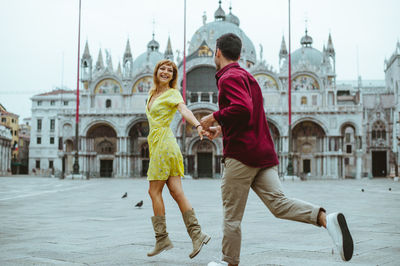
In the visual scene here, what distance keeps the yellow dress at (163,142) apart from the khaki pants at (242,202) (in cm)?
105

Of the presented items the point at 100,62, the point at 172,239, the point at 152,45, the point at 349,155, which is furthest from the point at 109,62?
the point at 172,239

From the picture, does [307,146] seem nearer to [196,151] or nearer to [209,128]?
[196,151]

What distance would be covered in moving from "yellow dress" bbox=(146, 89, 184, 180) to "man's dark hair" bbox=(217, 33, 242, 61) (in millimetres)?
986

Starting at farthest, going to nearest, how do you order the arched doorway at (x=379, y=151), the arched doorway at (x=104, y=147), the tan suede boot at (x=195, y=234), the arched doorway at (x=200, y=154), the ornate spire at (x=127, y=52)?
the arched doorway at (x=379, y=151) → the ornate spire at (x=127, y=52) → the arched doorway at (x=104, y=147) → the arched doorway at (x=200, y=154) → the tan suede boot at (x=195, y=234)

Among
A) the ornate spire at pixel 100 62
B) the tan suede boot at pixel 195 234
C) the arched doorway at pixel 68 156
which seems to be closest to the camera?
the tan suede boot at pixel 195 234

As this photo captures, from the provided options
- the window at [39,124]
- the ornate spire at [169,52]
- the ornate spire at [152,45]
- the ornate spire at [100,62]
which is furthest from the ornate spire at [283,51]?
the window at [39,124]

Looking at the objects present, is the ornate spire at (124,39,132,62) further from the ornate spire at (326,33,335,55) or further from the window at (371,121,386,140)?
the window at (371,121,386,140)

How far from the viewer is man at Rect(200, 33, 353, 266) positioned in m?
3.30

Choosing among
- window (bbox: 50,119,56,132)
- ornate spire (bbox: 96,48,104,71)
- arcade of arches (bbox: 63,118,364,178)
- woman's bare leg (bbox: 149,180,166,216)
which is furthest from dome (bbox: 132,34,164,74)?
woman's bare leg (bbox: 149,180,166,216)

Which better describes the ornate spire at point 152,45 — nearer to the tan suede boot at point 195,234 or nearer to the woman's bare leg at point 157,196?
the woman's bare leg at point 157,196

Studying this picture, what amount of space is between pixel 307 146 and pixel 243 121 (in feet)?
130

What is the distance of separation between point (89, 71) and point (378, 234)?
41.9 m

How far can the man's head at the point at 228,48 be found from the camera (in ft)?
11.9

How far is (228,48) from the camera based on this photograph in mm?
3654
